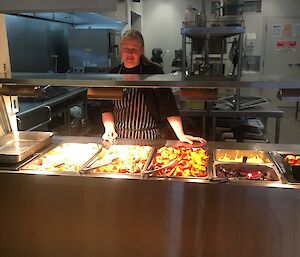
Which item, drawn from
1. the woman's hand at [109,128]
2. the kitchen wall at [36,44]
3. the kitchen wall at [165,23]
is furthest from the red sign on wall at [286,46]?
the woman's hand at [109,128]

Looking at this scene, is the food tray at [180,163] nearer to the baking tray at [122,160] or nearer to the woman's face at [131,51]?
the baking tray at [122,160]

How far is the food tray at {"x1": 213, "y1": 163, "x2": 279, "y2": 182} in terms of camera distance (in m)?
1.58

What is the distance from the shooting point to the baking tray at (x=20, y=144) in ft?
5.52

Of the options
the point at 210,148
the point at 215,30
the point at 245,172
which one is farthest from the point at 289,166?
the point at 215,30

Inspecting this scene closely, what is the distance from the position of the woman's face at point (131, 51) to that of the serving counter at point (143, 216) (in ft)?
3.00

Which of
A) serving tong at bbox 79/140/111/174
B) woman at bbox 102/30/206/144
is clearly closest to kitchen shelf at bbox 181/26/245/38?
woman at bbox 102/30/206/144

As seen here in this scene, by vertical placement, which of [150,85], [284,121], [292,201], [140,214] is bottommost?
[284,121]

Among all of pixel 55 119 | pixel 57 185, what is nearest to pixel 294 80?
pixel 57 185

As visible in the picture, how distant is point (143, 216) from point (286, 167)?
731 mm

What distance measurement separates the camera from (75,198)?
5.26 ft

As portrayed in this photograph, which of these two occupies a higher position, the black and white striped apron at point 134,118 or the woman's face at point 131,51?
the woman's face at point 131,51

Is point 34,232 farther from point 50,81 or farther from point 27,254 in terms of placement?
point 50,81

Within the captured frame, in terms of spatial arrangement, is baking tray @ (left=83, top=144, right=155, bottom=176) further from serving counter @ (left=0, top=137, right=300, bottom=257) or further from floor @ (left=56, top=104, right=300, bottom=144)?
floor @ (left=56, top=104, right=300, bottom=144)

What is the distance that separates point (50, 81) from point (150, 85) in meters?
Result: 0.49
